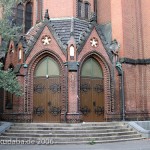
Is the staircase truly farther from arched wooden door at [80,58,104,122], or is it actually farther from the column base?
arched wooden door at [80,58,104,122]

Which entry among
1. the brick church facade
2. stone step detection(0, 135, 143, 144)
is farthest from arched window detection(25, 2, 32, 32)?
stone step detection(0, 135, 143, 144)

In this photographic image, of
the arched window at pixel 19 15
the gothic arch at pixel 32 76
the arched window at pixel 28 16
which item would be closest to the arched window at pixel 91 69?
the gothic arch at pixel 32 76

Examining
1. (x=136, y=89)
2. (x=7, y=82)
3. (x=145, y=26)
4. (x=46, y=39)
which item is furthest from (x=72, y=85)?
(x=145, y=26)

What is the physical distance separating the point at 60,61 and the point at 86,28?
3791mm

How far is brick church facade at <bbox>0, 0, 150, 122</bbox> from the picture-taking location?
17.5 metres

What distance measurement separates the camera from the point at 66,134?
46.3 feet

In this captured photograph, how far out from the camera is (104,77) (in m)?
19.0

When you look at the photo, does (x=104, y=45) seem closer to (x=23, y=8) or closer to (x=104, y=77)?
(x=104, y=77)

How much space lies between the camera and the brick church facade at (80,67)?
1755 centimetres

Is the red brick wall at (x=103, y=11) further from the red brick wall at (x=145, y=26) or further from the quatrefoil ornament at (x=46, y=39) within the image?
the quatrefoil ornament at (x=46, y=39)

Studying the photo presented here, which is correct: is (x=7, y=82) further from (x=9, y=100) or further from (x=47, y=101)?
(x=9, y=100)

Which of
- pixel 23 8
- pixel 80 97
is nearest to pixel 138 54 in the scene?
pixel 80 97

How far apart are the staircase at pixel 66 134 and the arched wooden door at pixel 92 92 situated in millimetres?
2413

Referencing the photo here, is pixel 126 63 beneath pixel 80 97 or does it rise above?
above
